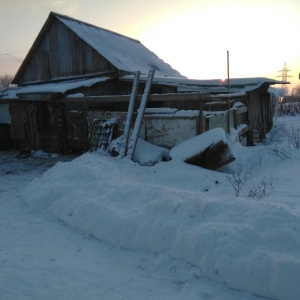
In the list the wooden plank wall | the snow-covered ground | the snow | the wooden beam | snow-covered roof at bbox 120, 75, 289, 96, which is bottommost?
the snow-covered ground

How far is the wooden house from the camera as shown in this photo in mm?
8711

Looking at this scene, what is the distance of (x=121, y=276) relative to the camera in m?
3.51

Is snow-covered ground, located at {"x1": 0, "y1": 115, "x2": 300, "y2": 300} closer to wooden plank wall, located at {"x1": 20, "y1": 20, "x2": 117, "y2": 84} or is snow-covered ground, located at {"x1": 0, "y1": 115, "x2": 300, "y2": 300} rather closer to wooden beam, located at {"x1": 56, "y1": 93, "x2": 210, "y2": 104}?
wooden beam, located at {"x1": 56, "y1": 93, "x2": 210, "y2": 104}

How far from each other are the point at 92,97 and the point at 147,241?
733 centimetres

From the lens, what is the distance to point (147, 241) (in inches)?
160

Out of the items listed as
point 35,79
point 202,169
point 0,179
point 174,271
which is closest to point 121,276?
point 174,271

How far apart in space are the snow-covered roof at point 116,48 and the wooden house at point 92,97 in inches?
3.5

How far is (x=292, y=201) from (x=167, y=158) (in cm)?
378

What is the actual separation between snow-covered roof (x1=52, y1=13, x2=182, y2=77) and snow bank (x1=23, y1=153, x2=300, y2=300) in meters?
9.55

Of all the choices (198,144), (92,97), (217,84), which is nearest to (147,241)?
(198,144)

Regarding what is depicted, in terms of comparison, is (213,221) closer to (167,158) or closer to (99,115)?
(167,158)

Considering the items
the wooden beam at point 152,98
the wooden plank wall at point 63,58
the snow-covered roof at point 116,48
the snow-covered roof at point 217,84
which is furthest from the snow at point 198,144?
the wooden plank wall at point 63,58

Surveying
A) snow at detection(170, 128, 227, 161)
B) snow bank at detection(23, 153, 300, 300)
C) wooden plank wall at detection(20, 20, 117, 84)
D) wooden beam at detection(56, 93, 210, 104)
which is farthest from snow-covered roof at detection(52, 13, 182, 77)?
snow bank at detection(23, 153, 300, 300)

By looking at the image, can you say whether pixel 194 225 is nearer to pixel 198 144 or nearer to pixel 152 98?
pixel 198 144
